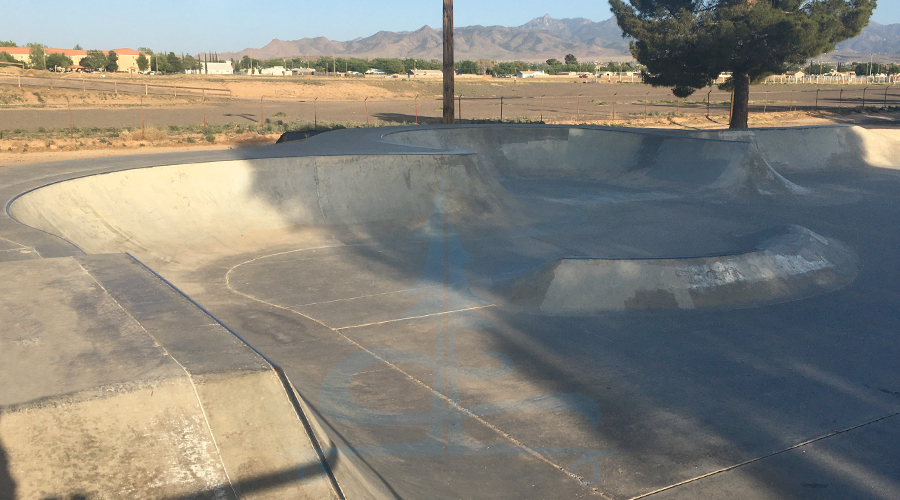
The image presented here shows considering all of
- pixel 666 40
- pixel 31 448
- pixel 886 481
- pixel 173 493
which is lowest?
pixel 886 481

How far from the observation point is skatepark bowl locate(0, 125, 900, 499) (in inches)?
119

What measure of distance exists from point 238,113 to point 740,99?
1097 inches

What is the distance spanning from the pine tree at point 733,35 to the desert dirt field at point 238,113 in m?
7.64

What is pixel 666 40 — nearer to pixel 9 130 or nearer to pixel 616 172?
pixel 616 172

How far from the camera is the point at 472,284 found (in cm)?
912

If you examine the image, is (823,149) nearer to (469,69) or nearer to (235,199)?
(235,199)

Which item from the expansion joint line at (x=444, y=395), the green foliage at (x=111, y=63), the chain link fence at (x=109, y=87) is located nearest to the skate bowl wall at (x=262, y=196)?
the expansion joint line at (x=444, y=395)

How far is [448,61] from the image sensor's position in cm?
2311

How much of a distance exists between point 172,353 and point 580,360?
432 centimetres

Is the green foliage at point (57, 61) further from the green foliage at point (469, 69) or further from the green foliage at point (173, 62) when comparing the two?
the green foliage at point (469, 69)

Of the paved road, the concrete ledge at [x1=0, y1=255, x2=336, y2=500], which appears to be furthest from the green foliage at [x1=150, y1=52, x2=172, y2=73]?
the concrete ledge at [x1=0, y1=255, x2=336, y2=500]

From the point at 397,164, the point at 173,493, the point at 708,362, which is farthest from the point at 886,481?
the point at 397,164

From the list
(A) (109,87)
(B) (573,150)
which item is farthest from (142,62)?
(B) (573,150)

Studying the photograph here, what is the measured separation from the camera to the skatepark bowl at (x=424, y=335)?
3.02m
